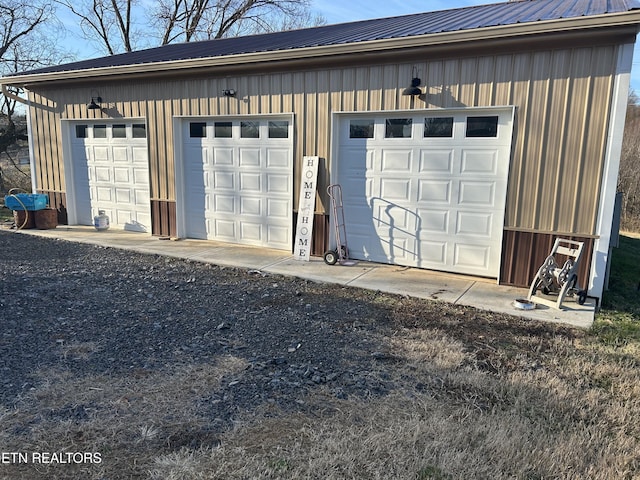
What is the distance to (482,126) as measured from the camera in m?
5.73

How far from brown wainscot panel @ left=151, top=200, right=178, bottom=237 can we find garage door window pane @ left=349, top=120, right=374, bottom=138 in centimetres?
353

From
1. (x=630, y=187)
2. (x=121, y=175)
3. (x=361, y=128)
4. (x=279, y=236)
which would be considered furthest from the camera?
(x=630, y=187)

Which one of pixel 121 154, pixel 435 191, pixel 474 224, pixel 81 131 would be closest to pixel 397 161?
pixel 435 191

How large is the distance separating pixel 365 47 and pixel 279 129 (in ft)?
6.22

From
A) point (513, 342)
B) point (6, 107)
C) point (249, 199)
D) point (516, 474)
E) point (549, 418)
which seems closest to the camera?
point (516, 474)

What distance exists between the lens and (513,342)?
4.01m

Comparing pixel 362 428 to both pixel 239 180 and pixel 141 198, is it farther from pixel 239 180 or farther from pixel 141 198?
pixel 141 198

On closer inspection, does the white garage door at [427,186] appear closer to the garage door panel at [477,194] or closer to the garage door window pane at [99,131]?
the garage door panel at [477,194]

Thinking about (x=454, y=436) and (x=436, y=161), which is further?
(x=436, y=161)

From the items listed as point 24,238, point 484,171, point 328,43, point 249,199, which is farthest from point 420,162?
point 24,238

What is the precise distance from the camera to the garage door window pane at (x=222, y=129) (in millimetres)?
7609

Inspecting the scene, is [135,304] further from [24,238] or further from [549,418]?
[24,238]

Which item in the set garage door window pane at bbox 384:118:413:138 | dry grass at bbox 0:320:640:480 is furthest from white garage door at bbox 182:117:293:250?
dry grass at bbox 0:320:640:480

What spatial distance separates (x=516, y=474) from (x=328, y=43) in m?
5.62
